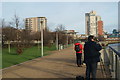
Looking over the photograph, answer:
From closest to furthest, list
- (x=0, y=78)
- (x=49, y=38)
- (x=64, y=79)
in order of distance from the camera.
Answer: (x=64, y=79), (x=0, y=78), (x=49, y=38)

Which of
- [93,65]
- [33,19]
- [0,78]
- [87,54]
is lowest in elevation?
[0,78]

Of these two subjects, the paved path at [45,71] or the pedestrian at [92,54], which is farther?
the paved path at [45,71]

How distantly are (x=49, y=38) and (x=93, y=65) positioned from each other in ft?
143

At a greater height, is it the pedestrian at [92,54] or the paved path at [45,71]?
the pedestrian at [92,54]

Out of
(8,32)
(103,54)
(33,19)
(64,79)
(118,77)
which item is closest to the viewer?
(118,77)

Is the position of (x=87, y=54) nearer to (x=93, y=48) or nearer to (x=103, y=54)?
(x=93, y=48)

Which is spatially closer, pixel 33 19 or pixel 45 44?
pixel 45 44

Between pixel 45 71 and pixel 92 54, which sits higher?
pixel 92 54

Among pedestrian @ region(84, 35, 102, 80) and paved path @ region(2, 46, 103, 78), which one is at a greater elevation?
pedestrian @ region(84, 35, 102, 80)

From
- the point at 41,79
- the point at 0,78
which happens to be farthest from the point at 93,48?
the point at 0,78

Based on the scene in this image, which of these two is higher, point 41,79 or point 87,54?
point 87,54

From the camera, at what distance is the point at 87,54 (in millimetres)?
6074

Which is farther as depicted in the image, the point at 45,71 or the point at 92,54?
the point at 45,71

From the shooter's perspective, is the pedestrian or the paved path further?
the paved path
